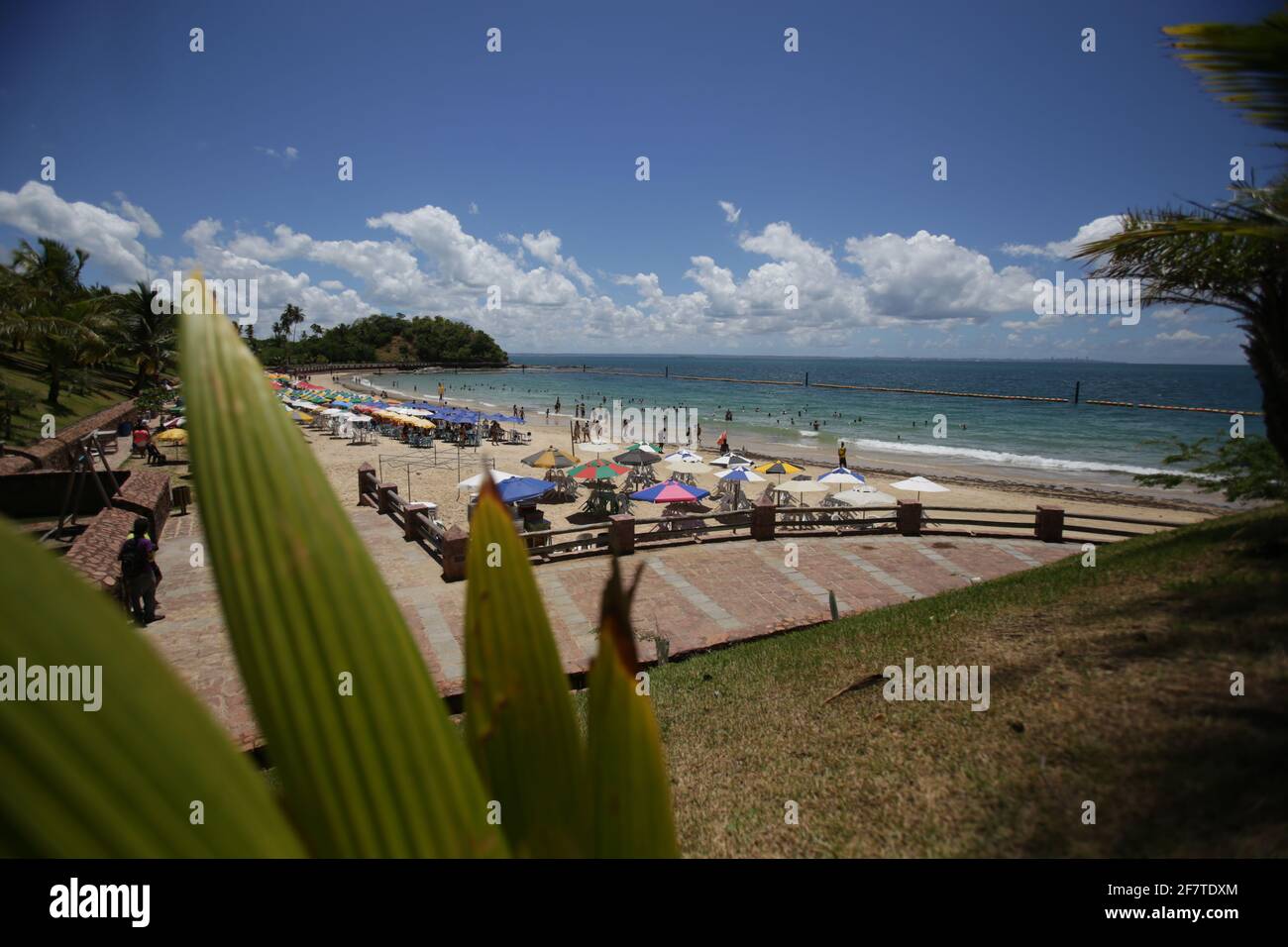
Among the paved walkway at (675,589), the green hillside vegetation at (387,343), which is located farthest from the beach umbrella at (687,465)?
the green hillside vegetation at (387,343)

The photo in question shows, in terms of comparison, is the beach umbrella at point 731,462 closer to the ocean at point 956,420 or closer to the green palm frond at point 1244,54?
the ocean at point 956,420

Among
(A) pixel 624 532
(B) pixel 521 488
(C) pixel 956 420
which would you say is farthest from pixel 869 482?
(C) pixel 956 420

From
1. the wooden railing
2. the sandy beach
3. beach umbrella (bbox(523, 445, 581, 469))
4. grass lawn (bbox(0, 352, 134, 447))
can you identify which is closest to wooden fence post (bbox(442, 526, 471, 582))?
the wooden railing

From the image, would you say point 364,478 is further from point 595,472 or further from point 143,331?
point 143,331

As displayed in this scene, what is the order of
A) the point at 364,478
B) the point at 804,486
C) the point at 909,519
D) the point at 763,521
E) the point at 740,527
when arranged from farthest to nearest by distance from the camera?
the point at 364,478, the point at 804,486, the point at 909,519, the point at 740,527, the point at 763,521

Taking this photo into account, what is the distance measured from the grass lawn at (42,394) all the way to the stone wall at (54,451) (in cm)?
49

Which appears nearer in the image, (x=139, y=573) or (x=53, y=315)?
(x=139, y=573)

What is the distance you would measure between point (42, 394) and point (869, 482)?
34.1 m

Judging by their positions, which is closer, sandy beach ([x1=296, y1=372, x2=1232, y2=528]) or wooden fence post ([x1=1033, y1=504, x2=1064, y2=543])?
wooden fence post ([x1=1033, y1=504, x2=1064, y2=543])

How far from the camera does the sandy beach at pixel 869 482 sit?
67.5ft

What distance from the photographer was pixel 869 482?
25.4 metres

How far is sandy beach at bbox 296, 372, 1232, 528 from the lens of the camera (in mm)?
20562

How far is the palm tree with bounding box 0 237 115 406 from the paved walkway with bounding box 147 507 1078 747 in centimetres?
1276

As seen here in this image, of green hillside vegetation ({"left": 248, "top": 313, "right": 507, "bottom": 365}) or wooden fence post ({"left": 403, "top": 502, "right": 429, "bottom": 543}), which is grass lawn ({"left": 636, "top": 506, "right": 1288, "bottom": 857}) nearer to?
wooden fence post ({"left": 403, "top": 502, "right": 429, "bottom": 543})
